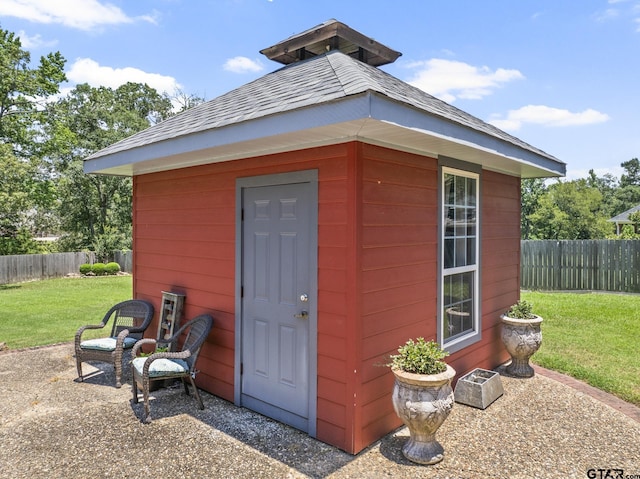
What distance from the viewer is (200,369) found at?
172 inches

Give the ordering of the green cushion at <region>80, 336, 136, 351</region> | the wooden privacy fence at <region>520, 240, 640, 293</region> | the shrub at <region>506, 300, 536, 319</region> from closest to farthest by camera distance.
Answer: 1. the green cushion at <region>80, 336, 136, 351</region>
2. the shrub at <region>506, 300, 536, 319</region>
3. the wooden privacy fence at <region>520, 240, 640, 293</region>

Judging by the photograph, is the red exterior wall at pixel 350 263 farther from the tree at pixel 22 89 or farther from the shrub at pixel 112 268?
the tree at pixel 22 89

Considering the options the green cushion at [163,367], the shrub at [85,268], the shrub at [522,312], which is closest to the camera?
the green cushion at [163,367]

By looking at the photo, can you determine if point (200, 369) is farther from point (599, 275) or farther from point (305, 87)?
point (599, 275)

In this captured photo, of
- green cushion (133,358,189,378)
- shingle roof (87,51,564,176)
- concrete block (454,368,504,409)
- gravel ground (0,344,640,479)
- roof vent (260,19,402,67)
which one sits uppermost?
roof vent (260,19,402,67)

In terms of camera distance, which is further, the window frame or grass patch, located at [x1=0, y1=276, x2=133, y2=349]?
grass patch, located at [x1=0, y1=276, x2=133, y2=349]

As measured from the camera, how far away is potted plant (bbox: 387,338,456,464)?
2818 millimetres

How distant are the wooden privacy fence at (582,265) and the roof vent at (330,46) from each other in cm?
950

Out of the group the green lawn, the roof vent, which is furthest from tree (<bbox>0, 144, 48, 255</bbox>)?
the roof vent

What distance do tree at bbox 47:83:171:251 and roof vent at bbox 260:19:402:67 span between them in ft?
58.4

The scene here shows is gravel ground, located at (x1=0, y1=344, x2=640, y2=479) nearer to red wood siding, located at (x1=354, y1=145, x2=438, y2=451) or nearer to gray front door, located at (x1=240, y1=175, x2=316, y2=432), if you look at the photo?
gray front door, located at (x1=240, y1=175, x2=316, y2=432)

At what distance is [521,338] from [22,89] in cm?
1923

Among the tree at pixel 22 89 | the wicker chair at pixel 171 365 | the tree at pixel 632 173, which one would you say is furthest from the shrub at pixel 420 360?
the tree at pixel 632 173

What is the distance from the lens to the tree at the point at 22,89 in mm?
15453
